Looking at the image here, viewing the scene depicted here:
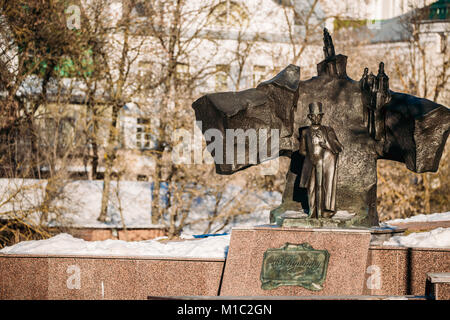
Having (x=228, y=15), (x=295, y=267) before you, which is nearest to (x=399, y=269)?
(x=295, y=267)

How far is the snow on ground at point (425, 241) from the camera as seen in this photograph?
9031 mm

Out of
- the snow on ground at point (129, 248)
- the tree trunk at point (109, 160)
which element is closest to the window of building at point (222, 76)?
the tree trunk at point (109, 160)

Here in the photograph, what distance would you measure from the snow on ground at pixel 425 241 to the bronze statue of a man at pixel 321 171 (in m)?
0.95

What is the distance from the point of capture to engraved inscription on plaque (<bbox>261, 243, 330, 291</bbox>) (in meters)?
8.48

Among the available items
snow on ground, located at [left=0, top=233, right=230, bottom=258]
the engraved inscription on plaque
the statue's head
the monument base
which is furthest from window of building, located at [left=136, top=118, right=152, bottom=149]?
the engraved inscription on plaque

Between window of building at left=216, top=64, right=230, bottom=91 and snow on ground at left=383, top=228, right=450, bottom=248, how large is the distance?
15.4 meters

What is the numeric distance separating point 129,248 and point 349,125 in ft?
12.5

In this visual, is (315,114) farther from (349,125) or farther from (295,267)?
(295,267)

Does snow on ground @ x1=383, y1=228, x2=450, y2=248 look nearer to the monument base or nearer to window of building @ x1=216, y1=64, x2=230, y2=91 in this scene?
the monument base

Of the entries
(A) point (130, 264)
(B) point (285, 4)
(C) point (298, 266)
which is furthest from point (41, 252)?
(B) point (285, 4)

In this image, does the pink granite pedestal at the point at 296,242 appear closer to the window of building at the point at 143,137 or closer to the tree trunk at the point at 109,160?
the tree trunk at the point at 109,160

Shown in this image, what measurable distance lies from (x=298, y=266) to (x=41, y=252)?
3.93 m

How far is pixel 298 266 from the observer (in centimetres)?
857

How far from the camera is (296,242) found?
8.72 m
